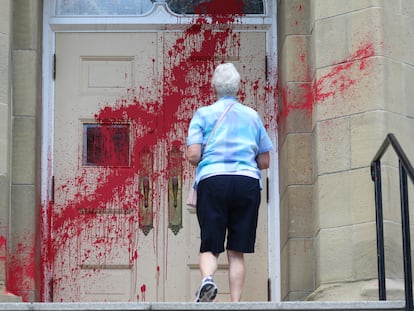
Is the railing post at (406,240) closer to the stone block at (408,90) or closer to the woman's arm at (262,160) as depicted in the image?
the woman's arm at (262,160)

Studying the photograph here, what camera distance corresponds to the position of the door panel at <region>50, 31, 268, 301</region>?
37.1 ft

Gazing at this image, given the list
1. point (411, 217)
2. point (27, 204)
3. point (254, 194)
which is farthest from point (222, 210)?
point (27, 204)

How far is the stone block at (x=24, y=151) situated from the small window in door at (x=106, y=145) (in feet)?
1.97

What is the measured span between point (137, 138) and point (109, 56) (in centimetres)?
74

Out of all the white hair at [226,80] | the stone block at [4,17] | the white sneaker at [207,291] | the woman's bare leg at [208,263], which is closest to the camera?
the white sneaker at [207,291]

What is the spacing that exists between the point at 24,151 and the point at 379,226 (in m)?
3.00

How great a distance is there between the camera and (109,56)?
11773 mm

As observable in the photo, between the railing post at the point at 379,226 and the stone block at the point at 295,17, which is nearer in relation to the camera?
the railing post at the point at 379,226

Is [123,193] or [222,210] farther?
[123,193]

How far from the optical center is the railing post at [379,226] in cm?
951

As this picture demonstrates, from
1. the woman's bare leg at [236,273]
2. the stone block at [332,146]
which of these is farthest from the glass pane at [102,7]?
the woman's bare leg at [236,273]

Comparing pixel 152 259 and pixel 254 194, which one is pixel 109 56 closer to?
pixel 152 259

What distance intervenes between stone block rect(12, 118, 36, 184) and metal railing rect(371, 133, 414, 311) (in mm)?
2803

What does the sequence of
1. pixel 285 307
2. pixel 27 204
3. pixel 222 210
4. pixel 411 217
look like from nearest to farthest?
pixel 285 307
pixel 222 210
pixel 411 217
pixel 27 204
